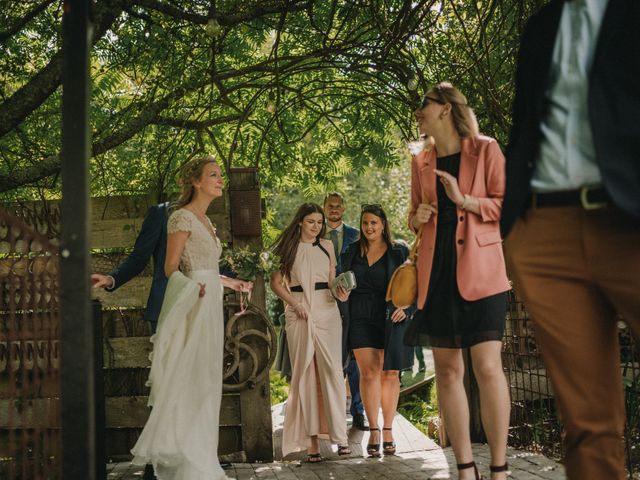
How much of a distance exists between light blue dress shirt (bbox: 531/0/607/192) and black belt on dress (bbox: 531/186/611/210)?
0.02m

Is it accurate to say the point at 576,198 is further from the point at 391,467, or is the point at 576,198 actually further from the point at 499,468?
the point at 391,467

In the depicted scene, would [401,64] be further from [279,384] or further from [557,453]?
[279,384]

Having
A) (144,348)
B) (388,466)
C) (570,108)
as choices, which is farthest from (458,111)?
(144,348)

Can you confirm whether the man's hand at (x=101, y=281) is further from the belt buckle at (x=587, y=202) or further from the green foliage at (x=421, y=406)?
the green foliage at (x=421, y=406)

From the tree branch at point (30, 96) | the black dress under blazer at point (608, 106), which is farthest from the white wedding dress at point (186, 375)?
the black dress under blazer at point (608, 106)

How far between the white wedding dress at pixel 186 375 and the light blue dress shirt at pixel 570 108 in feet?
12.1

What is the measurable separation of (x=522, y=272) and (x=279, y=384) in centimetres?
1344

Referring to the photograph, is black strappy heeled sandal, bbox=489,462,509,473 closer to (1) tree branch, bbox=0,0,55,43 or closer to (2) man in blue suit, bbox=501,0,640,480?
(2) man in blue suit, bbox=501,0,640,480

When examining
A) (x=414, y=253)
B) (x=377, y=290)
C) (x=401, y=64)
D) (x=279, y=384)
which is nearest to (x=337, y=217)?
(x=377, y=290)

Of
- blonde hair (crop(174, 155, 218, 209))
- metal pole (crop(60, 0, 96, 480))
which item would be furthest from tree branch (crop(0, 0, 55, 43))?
metal pole (crop(60, 0, 96, 480))

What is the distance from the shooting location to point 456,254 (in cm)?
462

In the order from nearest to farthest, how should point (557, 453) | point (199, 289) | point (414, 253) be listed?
point (414, 253) < point (199, 289) < point (557, 453)

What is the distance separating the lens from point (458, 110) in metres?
4.80

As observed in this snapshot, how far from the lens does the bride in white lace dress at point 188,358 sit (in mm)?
5844
